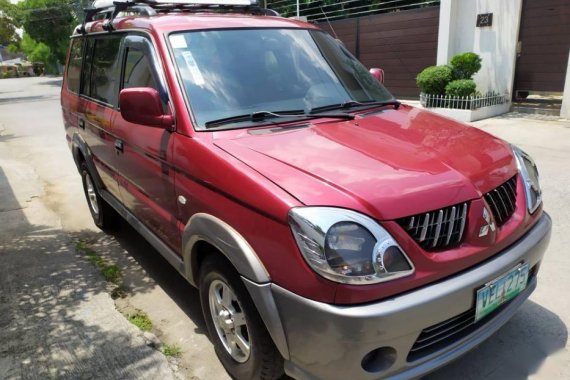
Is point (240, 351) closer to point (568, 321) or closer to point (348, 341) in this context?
point (348, 341)

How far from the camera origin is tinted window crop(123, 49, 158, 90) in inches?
118

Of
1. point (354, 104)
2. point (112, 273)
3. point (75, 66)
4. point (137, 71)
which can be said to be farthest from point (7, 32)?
point (354, 104)

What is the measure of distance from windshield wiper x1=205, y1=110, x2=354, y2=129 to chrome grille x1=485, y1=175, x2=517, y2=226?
0.94 meters

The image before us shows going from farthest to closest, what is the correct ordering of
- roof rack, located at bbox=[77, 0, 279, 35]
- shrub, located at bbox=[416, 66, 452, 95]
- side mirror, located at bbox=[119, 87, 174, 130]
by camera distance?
shrub, located at bbox=[416, 66, 452, 95] < roof rack, located at bbox=[77, 0, 279, 35] < side mirror, located at bbox=[119, 87, 174, 130]

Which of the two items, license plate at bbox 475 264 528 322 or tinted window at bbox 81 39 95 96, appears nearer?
license plate at bbox 475 264 528 322

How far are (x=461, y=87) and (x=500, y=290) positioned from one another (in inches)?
326

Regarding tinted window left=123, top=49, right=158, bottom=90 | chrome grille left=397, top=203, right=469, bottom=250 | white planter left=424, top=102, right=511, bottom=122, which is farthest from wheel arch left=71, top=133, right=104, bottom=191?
white planter left=424, top=102, right=511, bottom=122

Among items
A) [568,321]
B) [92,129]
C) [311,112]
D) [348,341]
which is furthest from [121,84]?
[568,321]

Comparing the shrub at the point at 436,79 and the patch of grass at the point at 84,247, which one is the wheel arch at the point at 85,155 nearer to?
the patch of grass at the point at 84,247

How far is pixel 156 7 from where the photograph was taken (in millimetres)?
3756

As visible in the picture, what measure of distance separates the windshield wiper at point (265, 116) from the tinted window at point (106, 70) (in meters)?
1.37

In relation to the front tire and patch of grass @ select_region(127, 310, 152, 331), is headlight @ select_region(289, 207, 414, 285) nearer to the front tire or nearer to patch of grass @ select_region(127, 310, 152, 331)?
the front tire

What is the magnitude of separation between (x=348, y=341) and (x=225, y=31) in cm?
214

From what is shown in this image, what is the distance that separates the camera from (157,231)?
3129mm
